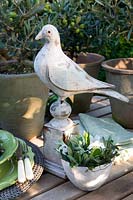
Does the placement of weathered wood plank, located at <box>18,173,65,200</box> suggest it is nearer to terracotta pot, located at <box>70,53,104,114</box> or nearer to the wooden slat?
the wooden slat

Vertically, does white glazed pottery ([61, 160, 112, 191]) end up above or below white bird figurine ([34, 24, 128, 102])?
below

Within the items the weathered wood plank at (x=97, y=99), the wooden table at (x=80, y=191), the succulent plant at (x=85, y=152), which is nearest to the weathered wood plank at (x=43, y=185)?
the wooden table at (x=80, y=191)

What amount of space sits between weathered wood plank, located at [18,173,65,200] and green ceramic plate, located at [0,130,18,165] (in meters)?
0.15

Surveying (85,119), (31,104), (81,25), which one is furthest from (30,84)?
(81,25)

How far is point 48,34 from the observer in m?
1.57

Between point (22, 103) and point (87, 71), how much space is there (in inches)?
19.3

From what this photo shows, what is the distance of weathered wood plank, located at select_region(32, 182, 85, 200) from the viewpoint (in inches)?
58.1

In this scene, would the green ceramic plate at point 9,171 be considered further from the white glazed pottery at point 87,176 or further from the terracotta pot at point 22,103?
the terracotta pot at point 22,103

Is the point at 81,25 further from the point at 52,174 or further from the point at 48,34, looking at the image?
the point at 52,174

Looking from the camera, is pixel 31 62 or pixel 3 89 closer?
pixel 3 89

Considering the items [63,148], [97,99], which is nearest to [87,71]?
[97,99]

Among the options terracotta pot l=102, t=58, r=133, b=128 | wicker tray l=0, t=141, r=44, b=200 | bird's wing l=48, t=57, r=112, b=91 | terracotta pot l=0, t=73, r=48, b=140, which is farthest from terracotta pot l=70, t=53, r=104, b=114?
wicker tray l=0, t=141, r=44, b=200

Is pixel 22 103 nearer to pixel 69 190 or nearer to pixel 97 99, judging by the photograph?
pixel 69 190

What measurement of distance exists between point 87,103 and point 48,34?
0.77 metres
